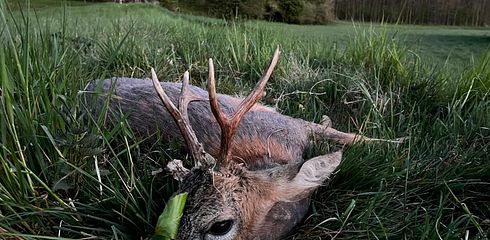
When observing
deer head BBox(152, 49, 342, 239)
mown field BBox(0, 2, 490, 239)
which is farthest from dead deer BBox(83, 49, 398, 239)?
mown field BBox(0, 2, 490, 239)

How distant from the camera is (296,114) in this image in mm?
3129

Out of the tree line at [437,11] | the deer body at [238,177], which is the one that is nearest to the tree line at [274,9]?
the tree line at [437,11]

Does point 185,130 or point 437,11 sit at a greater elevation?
point 437,11

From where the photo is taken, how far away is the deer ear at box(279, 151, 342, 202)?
76.5 inches

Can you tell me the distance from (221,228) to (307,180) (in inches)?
14.7

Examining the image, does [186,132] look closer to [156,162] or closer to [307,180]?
[156,162]

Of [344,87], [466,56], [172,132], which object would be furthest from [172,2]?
[172,132]

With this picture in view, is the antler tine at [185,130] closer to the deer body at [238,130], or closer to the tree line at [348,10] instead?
the deer body at [238,130]

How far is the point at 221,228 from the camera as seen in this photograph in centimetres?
176

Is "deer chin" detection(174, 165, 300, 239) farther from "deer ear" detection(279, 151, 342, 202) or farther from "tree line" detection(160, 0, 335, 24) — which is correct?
"tree line" detection(160, 0, 335, 24)

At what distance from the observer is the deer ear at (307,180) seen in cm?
194

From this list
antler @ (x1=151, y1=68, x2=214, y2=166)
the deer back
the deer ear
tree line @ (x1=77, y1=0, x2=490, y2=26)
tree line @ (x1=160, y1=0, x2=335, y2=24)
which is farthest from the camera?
tree line @ (x1=160, y1=0, x2=335, y2=24)

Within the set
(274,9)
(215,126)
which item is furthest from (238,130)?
(274,9)

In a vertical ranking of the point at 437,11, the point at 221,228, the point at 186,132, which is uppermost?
the point at 437,11
